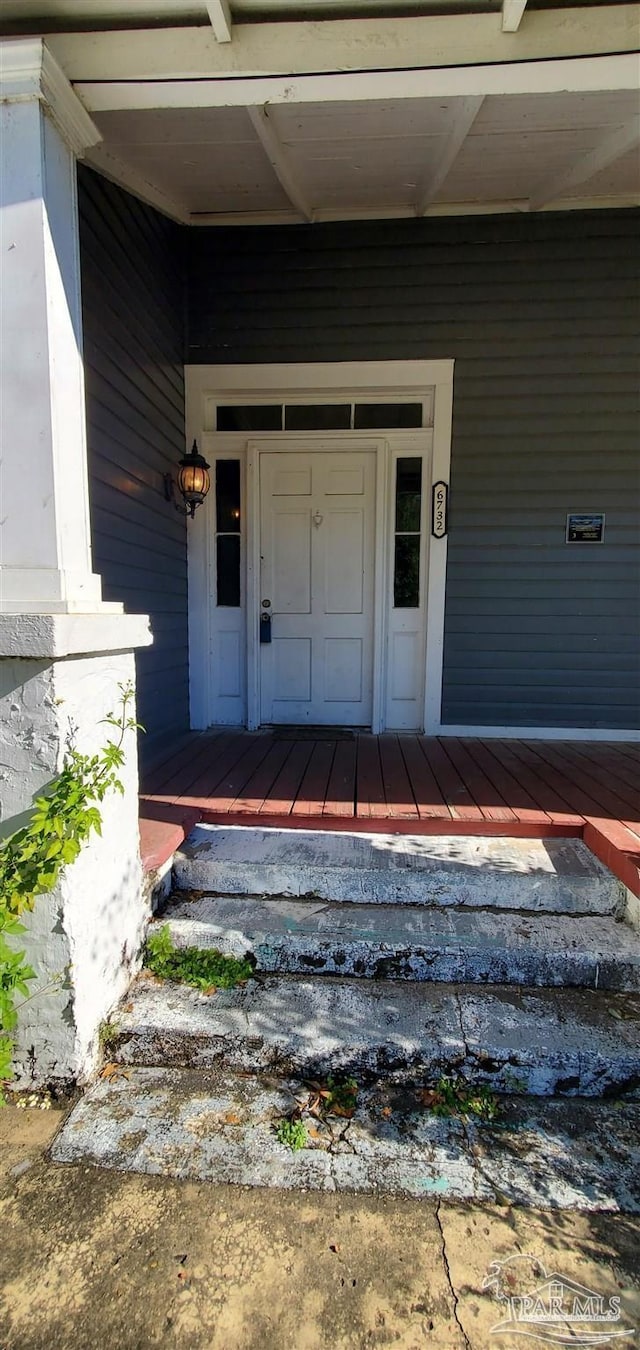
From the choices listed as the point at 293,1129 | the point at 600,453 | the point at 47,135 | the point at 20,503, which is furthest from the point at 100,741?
the point at 600,453

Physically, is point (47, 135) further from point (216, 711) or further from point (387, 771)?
point (216, 711)

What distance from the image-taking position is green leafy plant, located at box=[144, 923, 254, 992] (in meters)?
1.74

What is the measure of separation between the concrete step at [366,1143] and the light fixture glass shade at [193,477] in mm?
2941

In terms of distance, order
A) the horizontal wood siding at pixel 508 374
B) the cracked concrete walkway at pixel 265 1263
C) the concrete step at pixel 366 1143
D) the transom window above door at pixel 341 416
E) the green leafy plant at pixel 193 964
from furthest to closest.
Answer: the transom window above door at pixel 341 416
the horizontal wood siding at pixel 508 374
the green leafy plant at pixel 193 964
the concrete step at pixel 366 1143
the cracked concrete walkway at pixel 265 1263

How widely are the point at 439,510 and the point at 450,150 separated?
5.51 feet

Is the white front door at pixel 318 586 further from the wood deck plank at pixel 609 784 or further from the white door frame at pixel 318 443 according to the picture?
the wood deck plank at pixel 609 784

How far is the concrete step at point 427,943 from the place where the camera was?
1745mm

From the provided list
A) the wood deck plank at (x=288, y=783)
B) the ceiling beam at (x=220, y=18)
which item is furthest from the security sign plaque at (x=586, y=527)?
the ceiling beam at (x=220, y=18)

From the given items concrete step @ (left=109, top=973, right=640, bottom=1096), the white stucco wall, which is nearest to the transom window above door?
the white stucco wall

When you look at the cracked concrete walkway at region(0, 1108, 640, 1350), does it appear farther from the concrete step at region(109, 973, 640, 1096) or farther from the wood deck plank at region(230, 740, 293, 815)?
the wood deck plank at region(230, 740, 293, 815)

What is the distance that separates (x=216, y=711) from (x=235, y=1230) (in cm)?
295

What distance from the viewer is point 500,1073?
1.50m

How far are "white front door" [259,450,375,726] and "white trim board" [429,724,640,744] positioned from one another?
0.64 meters

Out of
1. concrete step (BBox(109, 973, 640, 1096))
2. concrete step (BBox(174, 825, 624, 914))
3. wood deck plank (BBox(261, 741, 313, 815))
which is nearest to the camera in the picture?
concrete step (BBox(109, 973, 640, 1096))
